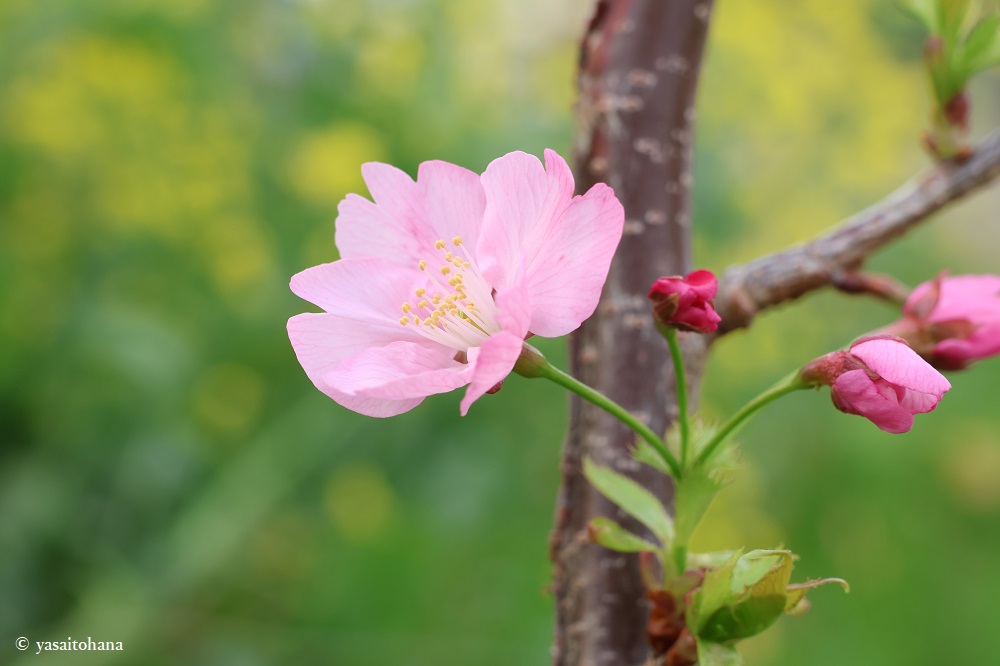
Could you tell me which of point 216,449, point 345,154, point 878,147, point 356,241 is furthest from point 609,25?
point 878,147

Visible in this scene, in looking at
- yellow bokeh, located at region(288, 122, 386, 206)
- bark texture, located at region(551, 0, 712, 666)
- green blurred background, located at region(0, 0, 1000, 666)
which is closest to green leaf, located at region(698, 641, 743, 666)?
bark texture, located at region(551, 0, 712, 666)

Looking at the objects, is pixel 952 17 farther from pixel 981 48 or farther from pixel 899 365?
pixel 899 365

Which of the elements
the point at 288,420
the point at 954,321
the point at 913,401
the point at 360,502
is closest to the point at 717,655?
the point at 913,401

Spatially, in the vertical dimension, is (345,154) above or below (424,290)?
above

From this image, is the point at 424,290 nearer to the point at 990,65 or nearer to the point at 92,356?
the point at 990,65

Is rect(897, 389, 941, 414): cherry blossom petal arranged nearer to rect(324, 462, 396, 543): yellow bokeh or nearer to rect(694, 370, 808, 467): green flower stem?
rect(694, 370, 808, 467): green flower stem
